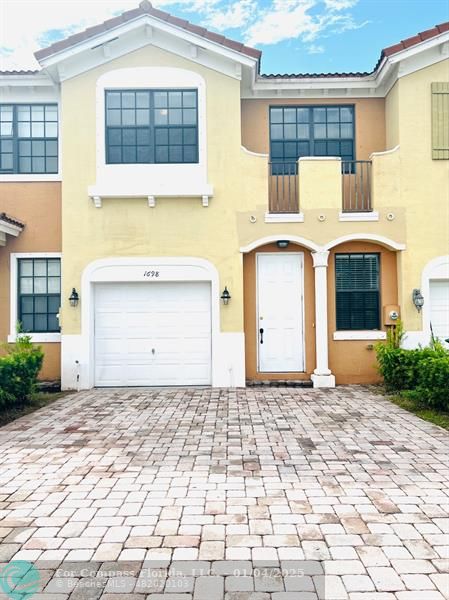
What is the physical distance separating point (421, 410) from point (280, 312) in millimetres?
3995

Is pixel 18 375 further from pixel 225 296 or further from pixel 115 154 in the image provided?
pixel 115 154

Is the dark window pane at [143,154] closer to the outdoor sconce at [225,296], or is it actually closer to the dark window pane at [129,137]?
the dark window pane at [129,137]

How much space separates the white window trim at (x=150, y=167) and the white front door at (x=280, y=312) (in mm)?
2444

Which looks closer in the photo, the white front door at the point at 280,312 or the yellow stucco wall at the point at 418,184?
the yellow stucco wall at the point at 418,184

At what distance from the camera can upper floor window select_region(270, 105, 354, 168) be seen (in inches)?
446

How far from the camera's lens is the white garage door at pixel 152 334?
10555mm

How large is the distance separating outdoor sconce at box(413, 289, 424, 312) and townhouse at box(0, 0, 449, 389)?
32mm

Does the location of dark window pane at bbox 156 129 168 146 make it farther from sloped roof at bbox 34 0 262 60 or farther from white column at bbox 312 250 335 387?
white column at bbox 312 250 335 387

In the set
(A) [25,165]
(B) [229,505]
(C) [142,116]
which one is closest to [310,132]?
(C) [142,116]

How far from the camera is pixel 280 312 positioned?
10.8 meters

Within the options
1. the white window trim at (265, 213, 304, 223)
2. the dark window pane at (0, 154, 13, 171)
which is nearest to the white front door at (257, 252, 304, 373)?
the white window trim at (265, 213, 304, 223)

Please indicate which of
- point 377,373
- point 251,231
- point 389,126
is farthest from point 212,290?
point 389,126

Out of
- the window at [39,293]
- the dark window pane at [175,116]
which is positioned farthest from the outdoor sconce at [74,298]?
the dark window pane at [175,116]

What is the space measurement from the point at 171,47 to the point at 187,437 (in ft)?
29.6
